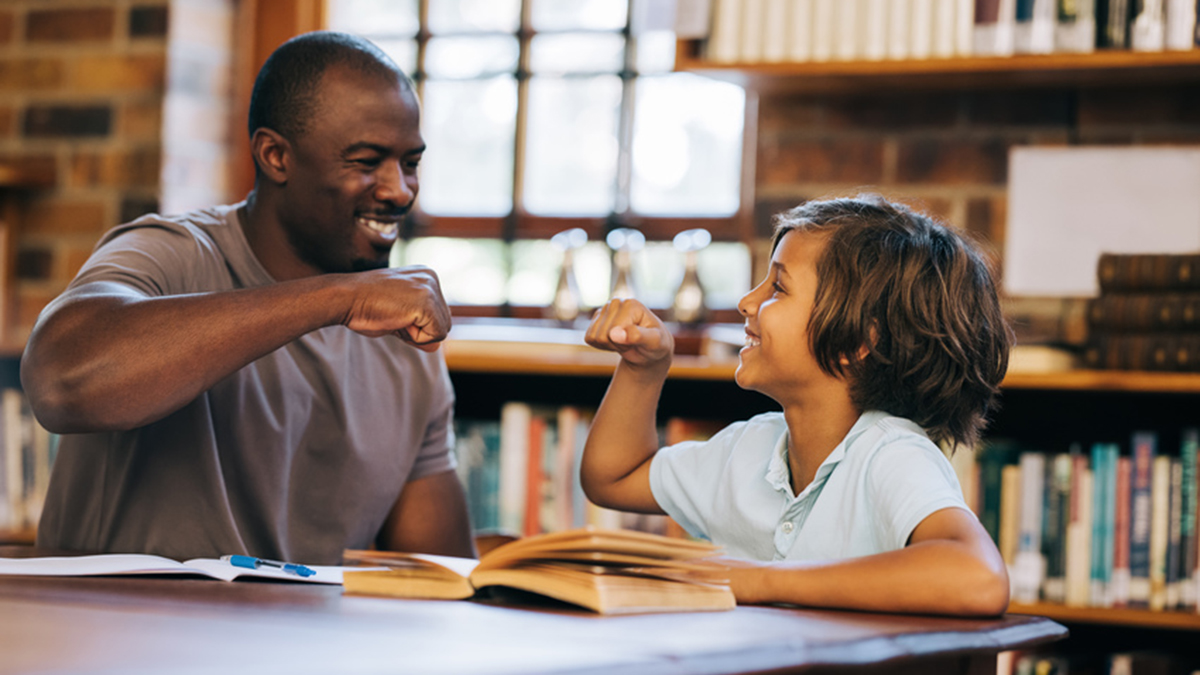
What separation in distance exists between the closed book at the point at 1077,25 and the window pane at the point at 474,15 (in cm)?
133

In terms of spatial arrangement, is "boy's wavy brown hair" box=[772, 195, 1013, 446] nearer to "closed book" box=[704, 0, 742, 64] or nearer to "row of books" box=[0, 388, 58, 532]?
"closed book" box=[704, 0, 742, 64]

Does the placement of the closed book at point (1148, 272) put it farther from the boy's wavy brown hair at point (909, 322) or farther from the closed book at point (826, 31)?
the boy's wavy brown hair at point (909, 322)

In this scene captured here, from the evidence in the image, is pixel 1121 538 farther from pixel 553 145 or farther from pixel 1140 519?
pixel 553 145

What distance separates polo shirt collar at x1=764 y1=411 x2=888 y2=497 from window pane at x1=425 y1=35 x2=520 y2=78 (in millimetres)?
1795

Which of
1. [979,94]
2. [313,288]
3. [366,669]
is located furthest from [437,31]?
[366,669]

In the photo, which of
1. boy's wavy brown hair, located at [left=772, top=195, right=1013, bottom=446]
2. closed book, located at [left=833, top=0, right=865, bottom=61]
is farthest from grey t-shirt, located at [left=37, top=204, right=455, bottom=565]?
closed book, located at [left=833, top=0, right=865, bottom=61]

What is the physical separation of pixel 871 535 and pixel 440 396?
33.3 inches

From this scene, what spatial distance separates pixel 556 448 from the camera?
2.56 m

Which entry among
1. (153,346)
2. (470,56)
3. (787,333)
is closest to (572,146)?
(470,56)

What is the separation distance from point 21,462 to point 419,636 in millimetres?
2362

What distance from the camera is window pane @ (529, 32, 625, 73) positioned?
299 cm

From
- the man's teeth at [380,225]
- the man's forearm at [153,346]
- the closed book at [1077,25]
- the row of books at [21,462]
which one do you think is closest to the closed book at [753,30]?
the closed book at [1077,25]

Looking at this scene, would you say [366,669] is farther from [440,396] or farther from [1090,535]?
[1090,535]

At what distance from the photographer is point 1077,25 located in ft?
7.25
